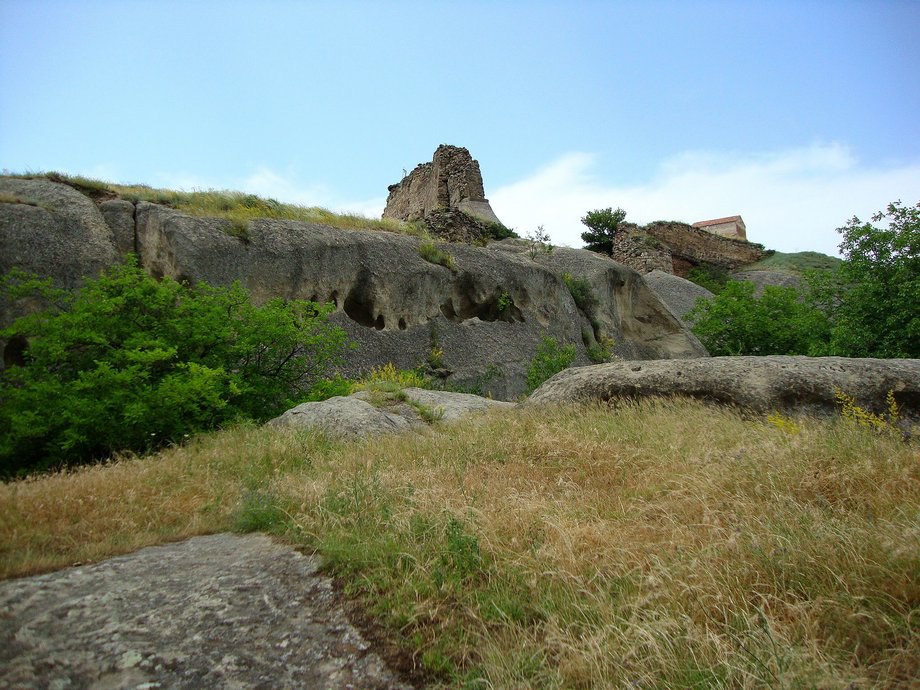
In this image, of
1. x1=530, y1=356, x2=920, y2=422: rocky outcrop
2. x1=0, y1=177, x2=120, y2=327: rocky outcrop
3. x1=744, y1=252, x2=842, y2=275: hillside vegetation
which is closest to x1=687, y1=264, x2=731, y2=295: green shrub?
x1=744, y1=252, x2=842, y2=275: hillside vegetation

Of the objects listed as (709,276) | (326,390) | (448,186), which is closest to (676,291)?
(709,276)

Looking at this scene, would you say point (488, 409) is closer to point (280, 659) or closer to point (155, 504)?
point (155, 504)

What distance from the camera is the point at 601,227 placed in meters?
31.3

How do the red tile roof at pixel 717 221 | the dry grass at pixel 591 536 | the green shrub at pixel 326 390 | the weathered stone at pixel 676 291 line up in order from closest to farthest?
the dry grass at pixel 591 536 → the green shrub at pixel 326 390 → the weathered stone at pixel 676 291 → the red tile roof at pixel 717 221

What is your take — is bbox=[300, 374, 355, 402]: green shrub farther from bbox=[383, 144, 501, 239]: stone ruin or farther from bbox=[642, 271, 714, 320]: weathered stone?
bbox=[642, 271, 714, 320]: weathered stone

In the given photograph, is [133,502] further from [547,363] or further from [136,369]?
[547,363]

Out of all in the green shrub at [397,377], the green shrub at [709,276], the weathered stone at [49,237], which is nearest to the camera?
the weathered stone at [49,237]

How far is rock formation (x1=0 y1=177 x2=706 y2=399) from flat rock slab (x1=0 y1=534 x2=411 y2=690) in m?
7.99

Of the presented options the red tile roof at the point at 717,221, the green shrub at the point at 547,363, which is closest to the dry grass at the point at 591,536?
the green shrub at the point at 547,363

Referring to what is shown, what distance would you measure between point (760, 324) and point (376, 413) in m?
14.7

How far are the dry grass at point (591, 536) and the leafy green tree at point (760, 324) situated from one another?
509 inches

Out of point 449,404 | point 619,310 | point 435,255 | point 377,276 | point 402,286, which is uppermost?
point 435,255

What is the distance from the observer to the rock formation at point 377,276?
1034 centimetres

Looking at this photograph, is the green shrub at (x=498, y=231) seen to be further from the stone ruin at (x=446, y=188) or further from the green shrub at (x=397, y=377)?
the green shrub at (x=397, y=377)
